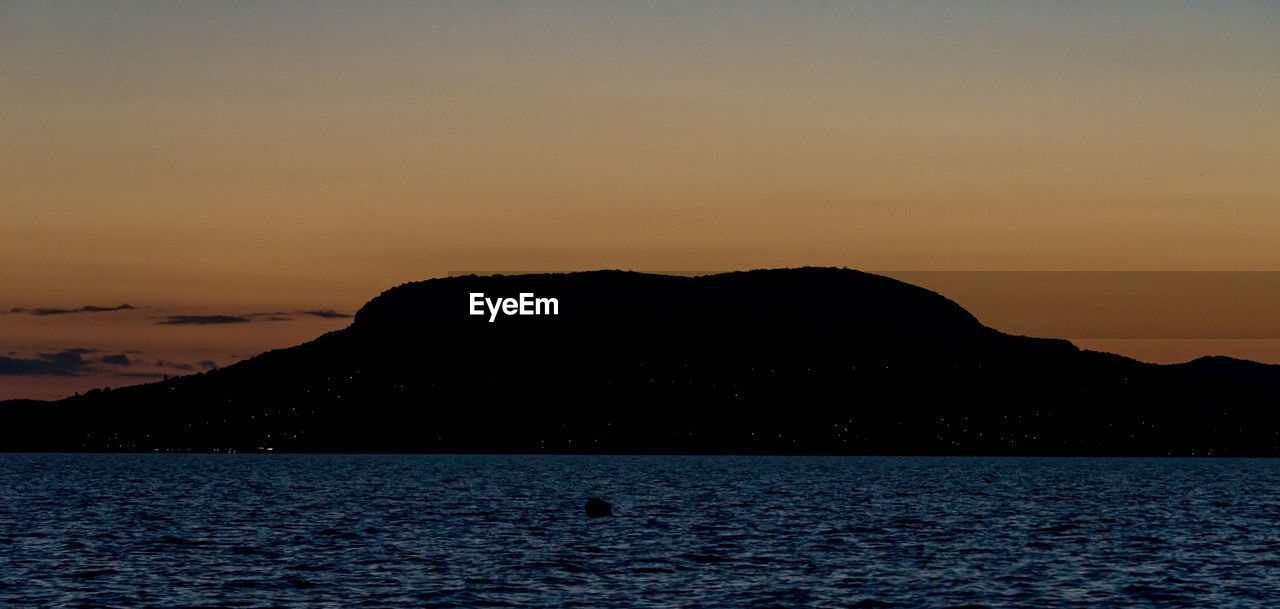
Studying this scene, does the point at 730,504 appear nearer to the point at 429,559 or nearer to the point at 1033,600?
the point at 429,559

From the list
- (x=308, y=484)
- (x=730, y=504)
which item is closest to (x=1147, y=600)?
(x=730, y=504)

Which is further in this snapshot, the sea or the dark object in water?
the dark object in water

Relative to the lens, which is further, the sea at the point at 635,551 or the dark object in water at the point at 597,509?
the dark object in water at the point at 597,509

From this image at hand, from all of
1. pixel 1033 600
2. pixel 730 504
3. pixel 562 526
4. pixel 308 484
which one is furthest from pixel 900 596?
pixel 308 484

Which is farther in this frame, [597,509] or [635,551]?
[597,509]

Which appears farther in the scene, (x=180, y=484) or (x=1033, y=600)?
(x=180, y=484)

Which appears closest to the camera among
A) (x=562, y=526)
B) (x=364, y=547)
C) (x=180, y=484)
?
(x=364, y=547)

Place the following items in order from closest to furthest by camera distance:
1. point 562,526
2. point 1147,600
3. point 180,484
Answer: point 1147,600 → point 562,526 → point 180,484
